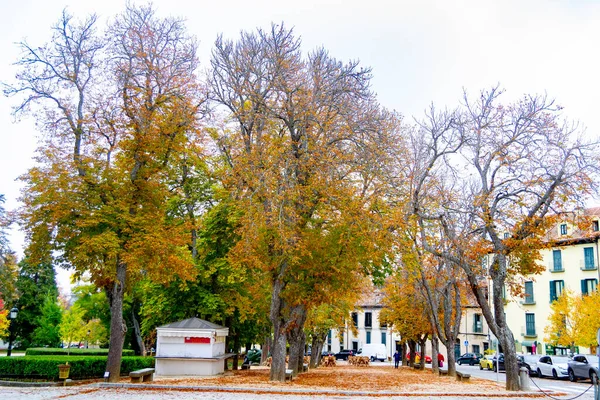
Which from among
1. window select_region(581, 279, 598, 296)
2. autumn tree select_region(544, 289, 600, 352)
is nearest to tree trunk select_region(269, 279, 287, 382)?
autumn tree select_region(544, 289, 600, 352)

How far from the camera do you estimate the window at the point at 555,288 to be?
53.4m

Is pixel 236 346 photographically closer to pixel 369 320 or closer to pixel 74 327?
pixel 74 327

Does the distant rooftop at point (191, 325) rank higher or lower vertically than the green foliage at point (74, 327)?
higher

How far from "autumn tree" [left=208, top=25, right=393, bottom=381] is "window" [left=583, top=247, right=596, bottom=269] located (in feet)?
124

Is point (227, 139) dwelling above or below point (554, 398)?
above

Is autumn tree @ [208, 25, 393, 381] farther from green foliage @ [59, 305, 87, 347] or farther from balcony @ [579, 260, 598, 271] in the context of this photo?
balcony @ [579, 260, 598, 271]

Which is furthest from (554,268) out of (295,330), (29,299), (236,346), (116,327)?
(29,299)

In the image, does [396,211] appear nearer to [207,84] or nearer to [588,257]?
[207,84]

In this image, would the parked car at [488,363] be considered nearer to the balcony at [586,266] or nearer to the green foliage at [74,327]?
the balcony at [586,266]

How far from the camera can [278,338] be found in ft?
71.9

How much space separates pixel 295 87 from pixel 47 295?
47813 mm

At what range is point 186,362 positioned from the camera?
80.5ft

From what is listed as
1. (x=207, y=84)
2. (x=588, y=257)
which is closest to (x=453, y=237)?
(x=207, y=84)

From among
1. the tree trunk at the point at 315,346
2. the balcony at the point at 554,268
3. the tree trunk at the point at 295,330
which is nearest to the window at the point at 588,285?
the balcony at the point at 554,268
